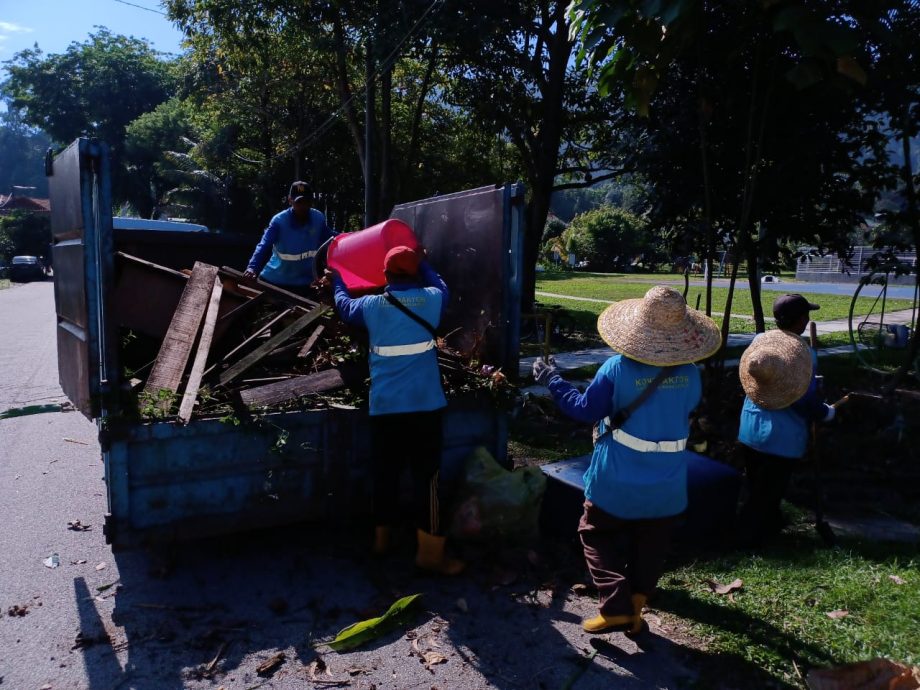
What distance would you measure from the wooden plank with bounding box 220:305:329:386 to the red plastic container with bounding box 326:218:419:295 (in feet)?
0.94

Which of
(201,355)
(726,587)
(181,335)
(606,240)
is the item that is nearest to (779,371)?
(726,587)

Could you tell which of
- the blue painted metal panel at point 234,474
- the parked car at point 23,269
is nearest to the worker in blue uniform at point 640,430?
the blue painted metal panel at point 234,474

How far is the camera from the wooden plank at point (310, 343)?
15.3 feet

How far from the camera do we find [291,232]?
6.06 m

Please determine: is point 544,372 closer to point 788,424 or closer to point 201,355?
point 788,424

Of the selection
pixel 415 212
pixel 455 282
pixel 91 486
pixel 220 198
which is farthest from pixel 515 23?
pixel 220 198

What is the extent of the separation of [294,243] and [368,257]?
169 centimetres

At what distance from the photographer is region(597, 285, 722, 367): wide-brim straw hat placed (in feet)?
10.3

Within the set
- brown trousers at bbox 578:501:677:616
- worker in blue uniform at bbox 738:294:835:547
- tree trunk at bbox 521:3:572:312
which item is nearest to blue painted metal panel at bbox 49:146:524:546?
brown trousers at bbox 578:501:677:616

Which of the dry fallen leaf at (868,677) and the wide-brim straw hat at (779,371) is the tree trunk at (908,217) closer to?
the wide-brim straw hat at (779,371)

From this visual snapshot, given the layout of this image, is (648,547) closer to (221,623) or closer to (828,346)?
(221,623)

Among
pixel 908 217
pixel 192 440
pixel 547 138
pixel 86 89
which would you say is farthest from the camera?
pixel 86 89

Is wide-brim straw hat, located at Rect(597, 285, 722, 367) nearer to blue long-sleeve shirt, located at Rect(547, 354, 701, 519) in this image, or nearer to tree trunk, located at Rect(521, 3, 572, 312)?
blue long-sleeve shirt, located at Rect(547, 354, 701, 519)

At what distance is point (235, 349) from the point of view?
4.60 meters
